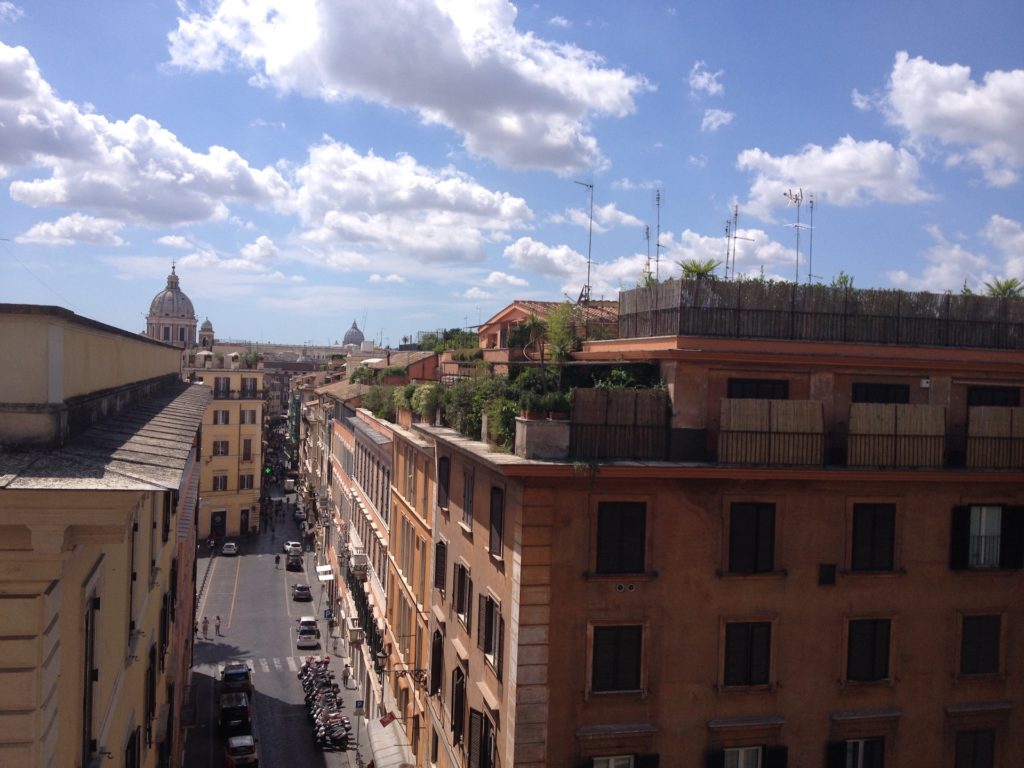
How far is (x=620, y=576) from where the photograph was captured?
16594 mm

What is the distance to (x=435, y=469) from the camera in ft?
82.9

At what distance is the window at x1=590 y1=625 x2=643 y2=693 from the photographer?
16562mm

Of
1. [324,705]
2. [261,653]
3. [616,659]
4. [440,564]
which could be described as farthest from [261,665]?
[616,659]

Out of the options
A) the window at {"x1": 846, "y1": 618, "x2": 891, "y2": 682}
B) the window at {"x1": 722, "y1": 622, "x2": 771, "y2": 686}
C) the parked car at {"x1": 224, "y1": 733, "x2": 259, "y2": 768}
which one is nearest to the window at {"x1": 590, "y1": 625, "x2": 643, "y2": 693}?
the window at {"x1": 722, "y1": 622, "x2": 771, "y2": 686}

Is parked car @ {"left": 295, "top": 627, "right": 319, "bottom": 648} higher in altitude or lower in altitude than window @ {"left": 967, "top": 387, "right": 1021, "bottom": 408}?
lower

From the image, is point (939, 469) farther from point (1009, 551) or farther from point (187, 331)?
point (187, 331)

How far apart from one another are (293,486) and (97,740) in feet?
320

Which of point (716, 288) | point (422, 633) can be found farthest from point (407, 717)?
point (716, 288)

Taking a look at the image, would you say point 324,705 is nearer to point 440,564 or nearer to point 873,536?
point 440,564

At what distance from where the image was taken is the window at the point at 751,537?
17.2 metres

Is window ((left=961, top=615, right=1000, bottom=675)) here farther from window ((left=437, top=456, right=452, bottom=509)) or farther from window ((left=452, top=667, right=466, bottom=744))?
window ((left=437, top=456, right=452, bottom=509))

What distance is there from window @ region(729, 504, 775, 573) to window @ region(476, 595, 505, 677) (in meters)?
4.75

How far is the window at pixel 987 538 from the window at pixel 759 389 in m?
4.57

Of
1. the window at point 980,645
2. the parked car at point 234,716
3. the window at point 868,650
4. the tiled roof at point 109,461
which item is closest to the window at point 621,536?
the window at point 868,650
